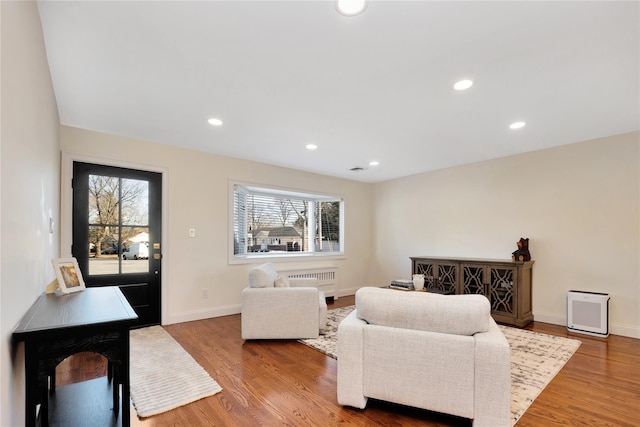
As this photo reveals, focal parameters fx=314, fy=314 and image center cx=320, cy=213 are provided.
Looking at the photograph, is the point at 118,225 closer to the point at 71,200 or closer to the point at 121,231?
the point at 121,231

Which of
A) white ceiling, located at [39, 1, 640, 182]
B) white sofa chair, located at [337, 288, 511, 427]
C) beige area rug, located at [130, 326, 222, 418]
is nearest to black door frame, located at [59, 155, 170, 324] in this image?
white ceiling, located at [39, 1, 640, 182]

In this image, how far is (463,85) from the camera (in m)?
2.46

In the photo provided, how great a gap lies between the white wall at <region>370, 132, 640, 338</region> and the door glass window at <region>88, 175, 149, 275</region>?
448cm

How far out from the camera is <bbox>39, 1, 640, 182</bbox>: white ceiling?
1714 millimetres

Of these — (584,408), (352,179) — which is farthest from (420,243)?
(584,408)

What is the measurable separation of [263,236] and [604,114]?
15.4 feet

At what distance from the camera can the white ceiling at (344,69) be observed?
5.62ft

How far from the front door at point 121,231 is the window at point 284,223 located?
1.16 meters

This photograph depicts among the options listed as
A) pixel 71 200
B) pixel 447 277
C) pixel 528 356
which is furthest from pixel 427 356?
pixel 71 200

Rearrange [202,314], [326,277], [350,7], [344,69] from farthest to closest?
[326,277]
[202,314]
[344,69]
[350,7]

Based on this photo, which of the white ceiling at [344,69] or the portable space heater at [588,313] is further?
the portable space heater at [588,313]

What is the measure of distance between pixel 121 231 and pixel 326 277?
130 inches

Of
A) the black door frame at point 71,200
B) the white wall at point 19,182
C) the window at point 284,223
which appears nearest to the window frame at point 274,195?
the window at point 284,223

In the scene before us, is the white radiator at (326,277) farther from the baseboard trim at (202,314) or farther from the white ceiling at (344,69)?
the white ceiling at (344,69)
